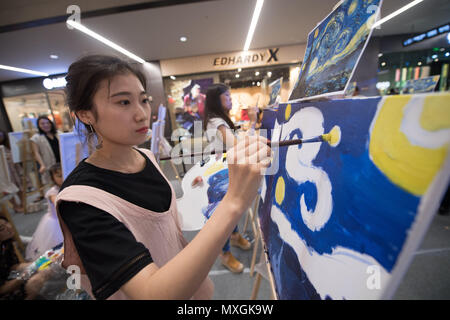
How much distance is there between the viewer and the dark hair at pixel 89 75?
491 millimetres

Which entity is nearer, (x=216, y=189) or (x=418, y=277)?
(x=216, y=189)

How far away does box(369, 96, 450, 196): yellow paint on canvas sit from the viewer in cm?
22

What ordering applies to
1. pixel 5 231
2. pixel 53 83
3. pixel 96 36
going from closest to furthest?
pixel 5 231 → pixel 96 36 → pixel 53 83

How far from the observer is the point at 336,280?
0.38m

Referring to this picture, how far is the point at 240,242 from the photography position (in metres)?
1.61

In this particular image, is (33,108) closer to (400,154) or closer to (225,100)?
(225,100)

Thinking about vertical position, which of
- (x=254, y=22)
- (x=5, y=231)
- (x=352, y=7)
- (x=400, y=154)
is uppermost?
(x=254, y=22)

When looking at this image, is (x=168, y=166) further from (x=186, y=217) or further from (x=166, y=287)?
(x=166, y=287)

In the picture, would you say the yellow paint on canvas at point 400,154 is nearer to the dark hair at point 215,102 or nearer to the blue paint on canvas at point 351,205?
the blue paint on canvas at point 351,205

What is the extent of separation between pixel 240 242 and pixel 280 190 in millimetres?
1110

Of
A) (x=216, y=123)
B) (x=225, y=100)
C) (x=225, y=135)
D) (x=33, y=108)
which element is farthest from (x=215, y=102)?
(x=33, y=108)

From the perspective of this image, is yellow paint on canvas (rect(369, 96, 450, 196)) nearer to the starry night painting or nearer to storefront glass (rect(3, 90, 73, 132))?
the starry night painting

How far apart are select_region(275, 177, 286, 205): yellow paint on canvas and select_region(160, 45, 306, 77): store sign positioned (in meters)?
5.53

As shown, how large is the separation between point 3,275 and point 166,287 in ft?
5.43
